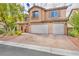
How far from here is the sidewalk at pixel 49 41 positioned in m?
Answer: 2.12

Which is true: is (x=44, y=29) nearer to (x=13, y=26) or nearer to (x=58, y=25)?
(x=58, y=25)

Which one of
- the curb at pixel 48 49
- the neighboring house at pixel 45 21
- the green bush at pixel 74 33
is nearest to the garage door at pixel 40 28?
the neighboring house at pixel 45 21

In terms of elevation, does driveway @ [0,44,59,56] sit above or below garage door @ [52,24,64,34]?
below

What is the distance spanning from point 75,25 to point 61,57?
449mm

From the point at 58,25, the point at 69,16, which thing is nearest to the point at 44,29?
the point at 58,25

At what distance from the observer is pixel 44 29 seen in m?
2.21

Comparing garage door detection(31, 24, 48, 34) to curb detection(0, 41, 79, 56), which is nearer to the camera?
curb detection(0, 41, 79, 56)

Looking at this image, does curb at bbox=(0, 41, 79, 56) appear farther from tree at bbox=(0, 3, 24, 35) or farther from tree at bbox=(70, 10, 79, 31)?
tree at bbox=(70, 10, 79, 31)

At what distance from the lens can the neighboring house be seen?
2166mm

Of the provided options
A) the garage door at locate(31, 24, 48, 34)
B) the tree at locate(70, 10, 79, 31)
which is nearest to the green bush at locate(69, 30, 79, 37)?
the tree at locate(70, 10, 79, 31)

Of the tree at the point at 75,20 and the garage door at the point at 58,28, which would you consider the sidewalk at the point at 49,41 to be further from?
the tree at the point at 75,20

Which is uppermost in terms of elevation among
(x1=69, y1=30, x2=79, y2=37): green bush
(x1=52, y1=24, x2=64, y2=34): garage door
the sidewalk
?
(x1=52, y1=24, x2=64, y2=34): garage door

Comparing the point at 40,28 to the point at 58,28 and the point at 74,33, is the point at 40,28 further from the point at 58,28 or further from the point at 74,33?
the point at 74,33

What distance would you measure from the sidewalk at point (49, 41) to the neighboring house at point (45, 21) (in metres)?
0.07
